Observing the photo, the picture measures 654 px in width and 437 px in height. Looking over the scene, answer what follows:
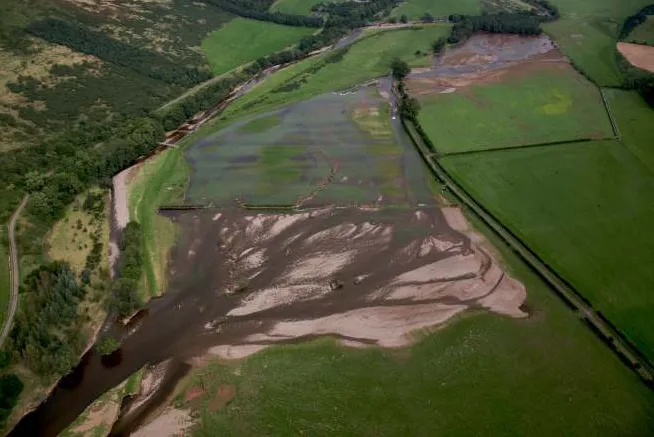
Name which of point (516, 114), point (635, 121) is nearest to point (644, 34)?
point (635, 121)

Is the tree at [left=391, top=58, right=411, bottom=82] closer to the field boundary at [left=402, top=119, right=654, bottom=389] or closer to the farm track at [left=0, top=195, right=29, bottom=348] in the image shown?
the field boundary at [left=402, top=119, right=654, bottom=389]

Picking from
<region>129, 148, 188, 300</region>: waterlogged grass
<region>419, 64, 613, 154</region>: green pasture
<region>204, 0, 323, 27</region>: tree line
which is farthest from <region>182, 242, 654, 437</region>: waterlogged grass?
<region>204, 0, 323, 27</region>: tree line

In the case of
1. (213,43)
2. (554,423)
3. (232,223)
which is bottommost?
(554,423)

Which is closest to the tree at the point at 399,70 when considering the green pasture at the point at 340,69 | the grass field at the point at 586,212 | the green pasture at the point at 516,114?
the green pasture at the point at 340,69

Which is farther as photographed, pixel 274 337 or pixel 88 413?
pixel 274 337

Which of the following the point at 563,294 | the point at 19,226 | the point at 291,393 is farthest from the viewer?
the point at 19,226

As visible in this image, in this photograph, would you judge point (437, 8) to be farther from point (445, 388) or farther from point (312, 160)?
point (445, 388)

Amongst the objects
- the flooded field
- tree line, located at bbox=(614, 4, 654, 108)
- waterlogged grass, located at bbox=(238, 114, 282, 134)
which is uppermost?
tree line, located at bbox=(614, 4, 654, 108)

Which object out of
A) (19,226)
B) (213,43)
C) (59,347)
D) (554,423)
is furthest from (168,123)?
(554,423)

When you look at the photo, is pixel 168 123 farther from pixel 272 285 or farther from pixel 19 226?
pixel 272 285
